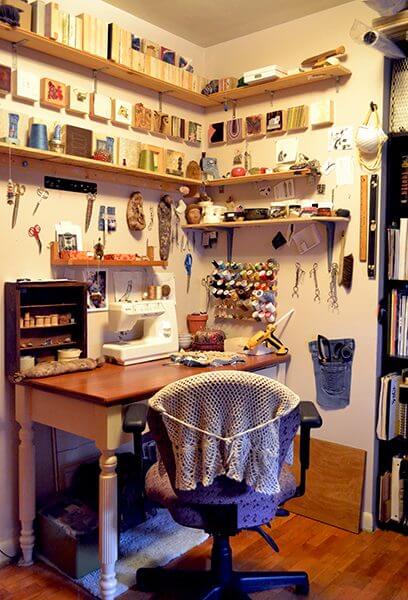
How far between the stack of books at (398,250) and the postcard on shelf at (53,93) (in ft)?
5.39

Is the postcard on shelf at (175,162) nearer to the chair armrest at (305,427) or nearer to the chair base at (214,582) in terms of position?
the chair armrest at (305,427)

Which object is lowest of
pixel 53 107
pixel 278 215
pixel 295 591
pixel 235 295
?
pixel 295 591

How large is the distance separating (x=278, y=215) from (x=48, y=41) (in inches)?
53.2

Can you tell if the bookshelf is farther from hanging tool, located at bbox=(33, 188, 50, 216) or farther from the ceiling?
hanging tool, located at bbox=(33, 188, 50, 216)

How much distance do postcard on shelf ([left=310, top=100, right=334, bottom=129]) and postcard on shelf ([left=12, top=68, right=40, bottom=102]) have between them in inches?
53.9

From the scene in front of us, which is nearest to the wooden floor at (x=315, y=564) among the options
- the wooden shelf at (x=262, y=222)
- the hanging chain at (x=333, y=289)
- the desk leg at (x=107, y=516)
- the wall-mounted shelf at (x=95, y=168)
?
the desk leg at (x=107, y=516)

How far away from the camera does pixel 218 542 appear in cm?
204

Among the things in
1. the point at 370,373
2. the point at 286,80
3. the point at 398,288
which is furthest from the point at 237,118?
the point at 370,373

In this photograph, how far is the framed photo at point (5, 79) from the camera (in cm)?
232

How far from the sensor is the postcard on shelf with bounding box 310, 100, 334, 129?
9.17 ft

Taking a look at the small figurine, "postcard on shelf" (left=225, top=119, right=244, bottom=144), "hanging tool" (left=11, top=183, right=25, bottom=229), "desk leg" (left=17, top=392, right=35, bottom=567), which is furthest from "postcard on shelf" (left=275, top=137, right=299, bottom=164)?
"desk leg" (left=17, top=392, right=35, bottom=567)

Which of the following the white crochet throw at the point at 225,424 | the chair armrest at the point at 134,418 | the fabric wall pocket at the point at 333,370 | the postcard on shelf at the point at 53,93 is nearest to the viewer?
the white crochet throw at the point at 225,424

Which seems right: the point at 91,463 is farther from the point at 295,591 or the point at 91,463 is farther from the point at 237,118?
the point at 237,118

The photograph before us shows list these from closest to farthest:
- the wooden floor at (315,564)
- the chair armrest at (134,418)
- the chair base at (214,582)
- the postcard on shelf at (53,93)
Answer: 1. the chair armrest at (134,418)
2. the chair base at (214,582)
3. the wooden floor at (315,564)
4. the postcard on shelf at (53,93)
